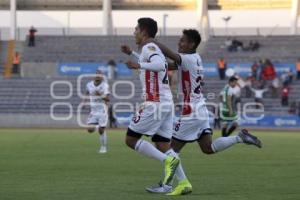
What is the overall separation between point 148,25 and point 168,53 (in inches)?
20.2

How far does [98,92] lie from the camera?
2580 centimetres

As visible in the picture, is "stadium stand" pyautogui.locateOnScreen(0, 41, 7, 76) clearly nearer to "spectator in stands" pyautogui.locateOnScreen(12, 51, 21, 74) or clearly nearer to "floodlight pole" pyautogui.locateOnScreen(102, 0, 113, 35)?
"spectator in stands" pyautogui.locateOnScreen(12, 51, 21, 74)

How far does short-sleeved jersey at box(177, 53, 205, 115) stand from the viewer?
13539 millimetres

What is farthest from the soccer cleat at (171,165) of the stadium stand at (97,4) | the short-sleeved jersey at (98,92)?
the stadium stand at (97,4)

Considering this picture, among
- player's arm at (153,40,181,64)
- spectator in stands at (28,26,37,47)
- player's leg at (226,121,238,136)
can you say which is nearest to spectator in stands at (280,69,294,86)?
spectator in stands at (28,26,37,47)

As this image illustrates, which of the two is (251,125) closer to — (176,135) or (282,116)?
(282,116)

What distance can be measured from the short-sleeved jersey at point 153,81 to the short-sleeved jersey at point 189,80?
67 centimetres

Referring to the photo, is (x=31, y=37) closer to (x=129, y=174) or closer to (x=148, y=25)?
(x=129, y=174)

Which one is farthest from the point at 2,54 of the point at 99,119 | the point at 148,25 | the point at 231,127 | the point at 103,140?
the point at 148,25

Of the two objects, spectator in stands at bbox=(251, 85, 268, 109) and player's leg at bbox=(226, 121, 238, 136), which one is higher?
spectator in stands at bbox=(251, 85, 268, 109)

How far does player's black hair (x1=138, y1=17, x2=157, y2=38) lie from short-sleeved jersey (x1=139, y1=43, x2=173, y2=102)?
0.58ft

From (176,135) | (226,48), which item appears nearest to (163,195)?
(176,135)

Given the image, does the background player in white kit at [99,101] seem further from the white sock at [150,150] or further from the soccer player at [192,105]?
the white sock at [150,150]

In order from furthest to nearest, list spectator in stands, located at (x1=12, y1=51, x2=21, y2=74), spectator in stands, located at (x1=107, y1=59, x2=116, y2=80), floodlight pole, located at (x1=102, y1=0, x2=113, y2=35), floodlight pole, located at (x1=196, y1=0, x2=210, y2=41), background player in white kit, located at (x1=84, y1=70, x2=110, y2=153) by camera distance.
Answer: floodlight pole, located at (x1=196, y1=0, x2=210, y2=41) < floodlight pole, located at (x1=102, y1=0, x2=113, y2=35) < spectator in stands, located at (x1=12, y1=51, x2=21, y2=74) < spectator in stands, located at (x1=107, y1=59, x2=116, y2=80) < background player in white kit, located at (x1=84, y1=70, x2=110, y2=153)
